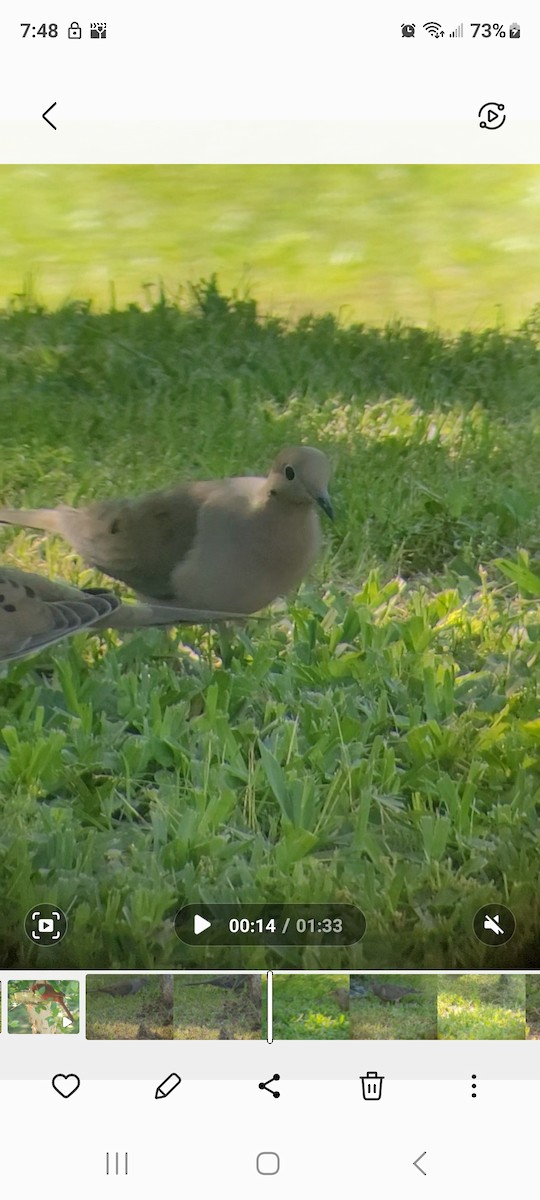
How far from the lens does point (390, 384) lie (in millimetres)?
3309

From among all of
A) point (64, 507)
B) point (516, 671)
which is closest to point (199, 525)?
point (64, 507)

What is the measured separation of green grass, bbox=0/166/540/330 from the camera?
2914mm

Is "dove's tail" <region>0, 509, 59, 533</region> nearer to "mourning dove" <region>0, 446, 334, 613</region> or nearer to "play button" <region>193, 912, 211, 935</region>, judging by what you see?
"mourning dove" <region>0, 446, 334, 613</region>

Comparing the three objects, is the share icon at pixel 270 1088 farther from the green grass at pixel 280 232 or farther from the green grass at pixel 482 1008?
the green grass at pixel 280 232

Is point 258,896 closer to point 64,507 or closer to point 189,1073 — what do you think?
point 189,1073

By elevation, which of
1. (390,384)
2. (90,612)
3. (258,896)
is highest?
(390,384)

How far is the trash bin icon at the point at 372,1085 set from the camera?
2586mm

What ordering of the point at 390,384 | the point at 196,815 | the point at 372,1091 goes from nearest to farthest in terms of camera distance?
the point at 372,1091
the point at 196,815
the point at 390,384

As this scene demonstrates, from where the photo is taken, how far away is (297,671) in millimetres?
3154

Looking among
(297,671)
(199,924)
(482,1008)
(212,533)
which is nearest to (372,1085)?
(482,1008)

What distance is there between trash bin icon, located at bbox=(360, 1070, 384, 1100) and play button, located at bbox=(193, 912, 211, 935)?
39 cm

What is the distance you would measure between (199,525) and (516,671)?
77 cm

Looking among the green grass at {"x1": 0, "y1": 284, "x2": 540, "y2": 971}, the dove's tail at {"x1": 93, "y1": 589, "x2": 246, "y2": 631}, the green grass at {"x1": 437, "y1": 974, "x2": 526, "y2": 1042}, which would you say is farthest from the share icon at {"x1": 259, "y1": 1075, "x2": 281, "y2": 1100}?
the dove's tail at {"x1": 93, "y1": 589, "x2": 246, "y2": 631}
